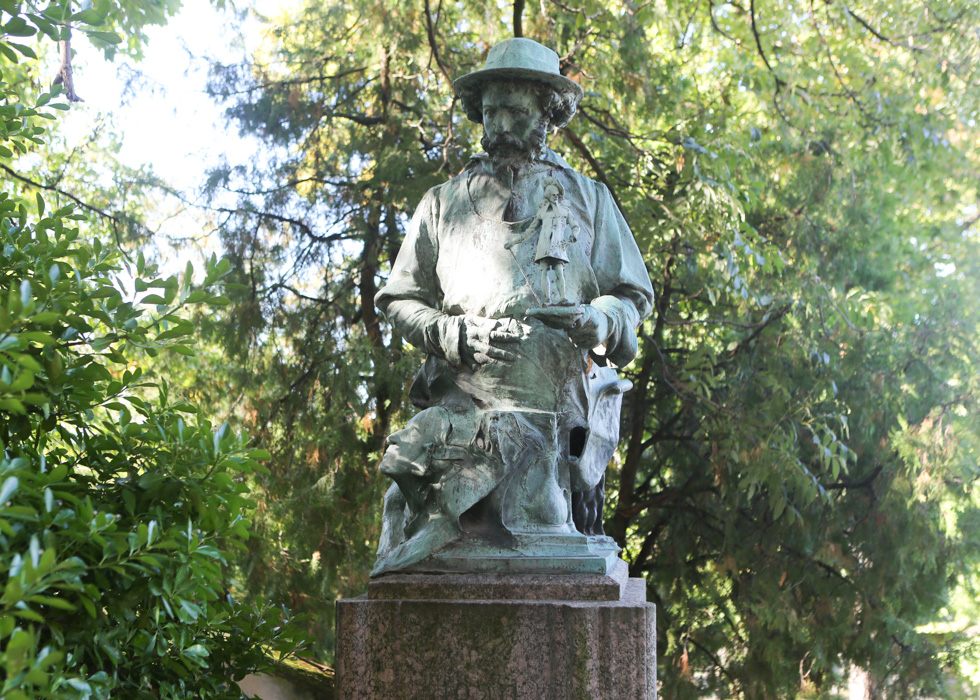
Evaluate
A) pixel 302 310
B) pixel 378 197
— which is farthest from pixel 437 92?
pixel 302 310

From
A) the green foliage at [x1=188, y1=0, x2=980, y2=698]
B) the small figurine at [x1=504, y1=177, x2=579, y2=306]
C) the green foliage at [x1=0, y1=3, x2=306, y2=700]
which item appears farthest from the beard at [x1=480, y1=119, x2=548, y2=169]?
the green foliage at [x1=188, y1=0, x2=980, y2=698]

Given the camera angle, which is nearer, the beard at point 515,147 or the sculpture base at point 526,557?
the sculpture base at point 526,557

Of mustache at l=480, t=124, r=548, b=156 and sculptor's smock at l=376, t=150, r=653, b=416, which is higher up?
mustache at l=480, t=124, r=548, b=156

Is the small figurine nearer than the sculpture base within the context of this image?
No

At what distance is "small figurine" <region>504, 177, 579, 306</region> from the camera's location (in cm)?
308

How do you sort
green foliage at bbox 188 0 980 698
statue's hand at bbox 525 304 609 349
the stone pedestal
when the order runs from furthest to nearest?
green foliage at bbox 188 0 980 698 → statue's hand at bbox 525 304 609 349 → the stone pedestal

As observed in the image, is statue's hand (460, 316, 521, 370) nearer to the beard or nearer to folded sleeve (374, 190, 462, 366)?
folded sleeve (374, 190, 462, 366)

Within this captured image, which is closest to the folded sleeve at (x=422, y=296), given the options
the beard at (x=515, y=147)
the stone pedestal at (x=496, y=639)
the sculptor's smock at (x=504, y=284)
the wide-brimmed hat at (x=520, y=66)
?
the sculptor's smock at (x=504, y=284)

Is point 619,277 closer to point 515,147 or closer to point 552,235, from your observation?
point 552,235

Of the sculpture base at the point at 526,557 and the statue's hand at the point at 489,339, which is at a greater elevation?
the statue's hand at the point at 489,339

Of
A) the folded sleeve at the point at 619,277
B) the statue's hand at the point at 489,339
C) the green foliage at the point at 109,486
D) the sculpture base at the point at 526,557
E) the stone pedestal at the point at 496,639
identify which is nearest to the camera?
the green foliage at the point at 109,486

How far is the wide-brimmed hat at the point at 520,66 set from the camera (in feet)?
10.4

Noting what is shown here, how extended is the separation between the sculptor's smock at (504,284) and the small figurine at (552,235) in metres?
0.03

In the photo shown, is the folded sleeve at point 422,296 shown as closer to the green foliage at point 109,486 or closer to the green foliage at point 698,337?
the green foliage at point 109,486
